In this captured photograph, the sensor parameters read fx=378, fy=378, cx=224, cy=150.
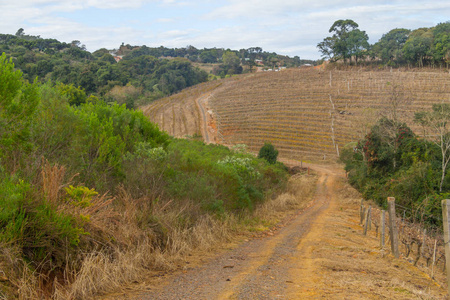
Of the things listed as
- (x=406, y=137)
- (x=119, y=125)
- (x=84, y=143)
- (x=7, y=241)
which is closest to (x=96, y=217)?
(x=7, y=241)

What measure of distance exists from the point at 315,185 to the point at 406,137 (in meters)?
10.4

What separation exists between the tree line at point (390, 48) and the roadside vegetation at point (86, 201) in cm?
7431

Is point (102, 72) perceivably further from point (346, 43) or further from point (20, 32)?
point (20, 32)

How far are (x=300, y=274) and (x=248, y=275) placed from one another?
100cm

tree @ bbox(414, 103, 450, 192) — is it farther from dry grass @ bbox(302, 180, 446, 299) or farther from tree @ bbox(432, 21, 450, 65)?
tree @ bbox(432, 21, 450, 65)

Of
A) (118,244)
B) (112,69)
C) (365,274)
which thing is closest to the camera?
(118,244)

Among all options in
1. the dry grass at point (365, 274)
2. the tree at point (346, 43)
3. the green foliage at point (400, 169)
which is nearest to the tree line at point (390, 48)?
the tree at point (346, 43)

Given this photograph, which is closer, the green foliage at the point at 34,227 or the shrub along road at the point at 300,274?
the green foliage at the point at 34,227

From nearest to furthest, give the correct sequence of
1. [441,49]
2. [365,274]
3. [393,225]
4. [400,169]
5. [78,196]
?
[78,196], [365,274], [393,225], [400,169], [441,49]

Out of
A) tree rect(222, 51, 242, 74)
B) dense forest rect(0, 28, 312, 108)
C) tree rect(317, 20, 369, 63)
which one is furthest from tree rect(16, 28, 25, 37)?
tree rect(317, 20, 369, 63)

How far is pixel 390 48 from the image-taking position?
88.1 m

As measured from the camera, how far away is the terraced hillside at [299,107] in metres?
52.9

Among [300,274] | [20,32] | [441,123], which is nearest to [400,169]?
[441,123]

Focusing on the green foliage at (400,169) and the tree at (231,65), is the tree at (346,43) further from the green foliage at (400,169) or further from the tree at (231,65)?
the green foliage at (400,169)
